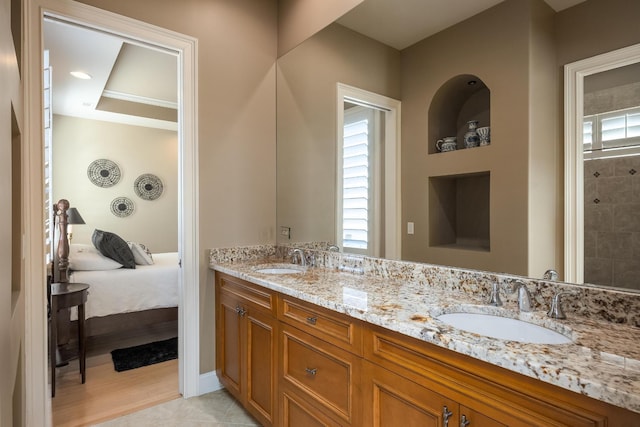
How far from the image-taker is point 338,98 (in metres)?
2.30

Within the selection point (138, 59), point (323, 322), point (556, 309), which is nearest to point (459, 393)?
point (556, 309)

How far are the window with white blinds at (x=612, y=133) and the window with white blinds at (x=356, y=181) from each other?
3.55 ft

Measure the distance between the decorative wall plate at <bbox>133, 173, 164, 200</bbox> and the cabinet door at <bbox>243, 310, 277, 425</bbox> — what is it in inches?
181

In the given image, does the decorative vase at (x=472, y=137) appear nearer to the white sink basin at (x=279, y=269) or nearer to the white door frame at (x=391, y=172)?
the white door frame at (x=391, y=172)

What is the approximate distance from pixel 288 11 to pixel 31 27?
5.27ft

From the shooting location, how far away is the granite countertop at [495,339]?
743 mm

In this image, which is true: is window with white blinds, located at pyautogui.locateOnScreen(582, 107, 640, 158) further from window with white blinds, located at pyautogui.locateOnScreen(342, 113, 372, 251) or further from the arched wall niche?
window with white blinds, located at pyautogui.locateOnScreen(342, 113, 372, 251)

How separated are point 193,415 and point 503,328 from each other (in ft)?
6.16

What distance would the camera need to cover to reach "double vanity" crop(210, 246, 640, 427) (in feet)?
2.64

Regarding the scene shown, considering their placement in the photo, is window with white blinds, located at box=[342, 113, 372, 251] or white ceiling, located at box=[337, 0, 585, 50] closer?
white ceiling, located at box=[337, 0, 585, 50]

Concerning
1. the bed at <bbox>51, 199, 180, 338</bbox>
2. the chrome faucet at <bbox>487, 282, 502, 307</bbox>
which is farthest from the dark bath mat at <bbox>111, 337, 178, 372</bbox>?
the chrome faucet at <bbox>487, 282, 502, 307</bbox>

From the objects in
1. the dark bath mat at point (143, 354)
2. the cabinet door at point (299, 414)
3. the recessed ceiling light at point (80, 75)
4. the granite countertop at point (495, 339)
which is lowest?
the dark bath mat at point (143, 354)

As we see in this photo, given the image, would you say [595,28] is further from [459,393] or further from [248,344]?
[248,344]

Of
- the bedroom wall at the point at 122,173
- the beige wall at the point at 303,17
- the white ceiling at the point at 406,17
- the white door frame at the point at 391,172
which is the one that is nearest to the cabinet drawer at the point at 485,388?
the white door frame at the point at 391,172
